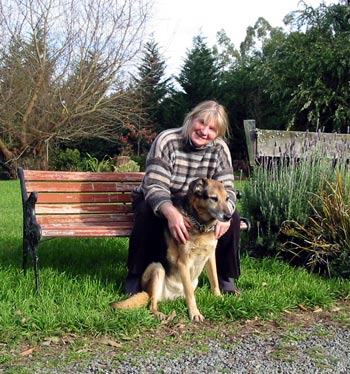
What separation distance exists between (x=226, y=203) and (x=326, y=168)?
188 cm

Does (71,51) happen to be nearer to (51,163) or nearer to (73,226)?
(51,163)

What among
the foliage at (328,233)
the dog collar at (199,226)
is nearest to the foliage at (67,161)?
the foliage at (328,233)

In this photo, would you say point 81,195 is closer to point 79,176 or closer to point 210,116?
point 79,176

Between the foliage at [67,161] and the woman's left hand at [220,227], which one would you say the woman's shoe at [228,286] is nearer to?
the woman's left hand at [220,227]

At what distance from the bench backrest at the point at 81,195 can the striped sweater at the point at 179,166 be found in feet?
2.29

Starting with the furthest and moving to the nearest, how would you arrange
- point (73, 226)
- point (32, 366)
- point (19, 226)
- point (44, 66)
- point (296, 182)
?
1. point (44, 66)
2. point (19, 226)
3. point (296, 182)
4. point (73, 226)
5. point (32, 366)

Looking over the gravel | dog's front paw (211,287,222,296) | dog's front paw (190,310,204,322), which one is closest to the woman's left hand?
dog's front paw (211,287,222,296)

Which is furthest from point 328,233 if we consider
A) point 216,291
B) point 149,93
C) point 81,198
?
point 149,93

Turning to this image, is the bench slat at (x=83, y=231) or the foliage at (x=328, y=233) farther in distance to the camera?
the foliage at (x=328, y=233)

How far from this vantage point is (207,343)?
10.3 ft

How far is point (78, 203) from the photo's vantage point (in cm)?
491

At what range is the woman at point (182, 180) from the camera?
405 cm

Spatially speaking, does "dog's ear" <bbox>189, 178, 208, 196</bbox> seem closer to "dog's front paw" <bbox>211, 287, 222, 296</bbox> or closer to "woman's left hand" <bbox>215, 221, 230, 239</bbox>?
"woman's left hand" <bbox>215, 221, 230, 239</bbox>

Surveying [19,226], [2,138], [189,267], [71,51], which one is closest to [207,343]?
[189,267]
